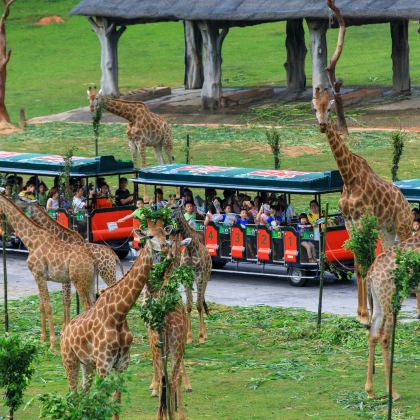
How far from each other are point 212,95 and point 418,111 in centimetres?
847

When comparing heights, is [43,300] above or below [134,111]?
below

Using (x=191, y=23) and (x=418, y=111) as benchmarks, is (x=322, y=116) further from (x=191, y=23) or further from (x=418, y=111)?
(x=191, y=23)

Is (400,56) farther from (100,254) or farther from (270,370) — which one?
(270,370)

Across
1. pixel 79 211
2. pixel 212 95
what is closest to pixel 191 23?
pixel 212 95

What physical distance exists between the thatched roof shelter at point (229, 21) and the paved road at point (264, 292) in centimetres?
1971

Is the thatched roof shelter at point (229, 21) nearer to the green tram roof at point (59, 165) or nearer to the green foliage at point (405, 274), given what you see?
the green tram roof at point (59, 165)

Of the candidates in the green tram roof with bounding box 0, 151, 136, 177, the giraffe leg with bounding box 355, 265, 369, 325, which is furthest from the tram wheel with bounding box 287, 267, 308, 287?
the green tram roof with bounding box 0, 151, 136, 177

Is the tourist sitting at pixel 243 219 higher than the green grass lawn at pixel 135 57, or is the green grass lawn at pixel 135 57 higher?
the green grass lawn at pixel 135 57

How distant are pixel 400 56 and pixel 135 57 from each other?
23.9m

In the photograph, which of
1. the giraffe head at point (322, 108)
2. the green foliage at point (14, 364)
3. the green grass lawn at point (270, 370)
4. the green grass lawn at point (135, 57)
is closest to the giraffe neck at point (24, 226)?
the green grass lawn at point (270, 370)

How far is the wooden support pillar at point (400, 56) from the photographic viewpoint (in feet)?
186

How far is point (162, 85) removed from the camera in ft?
220

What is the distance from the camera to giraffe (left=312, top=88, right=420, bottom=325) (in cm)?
2893

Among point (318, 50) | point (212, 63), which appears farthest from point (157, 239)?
point (212, 63)
